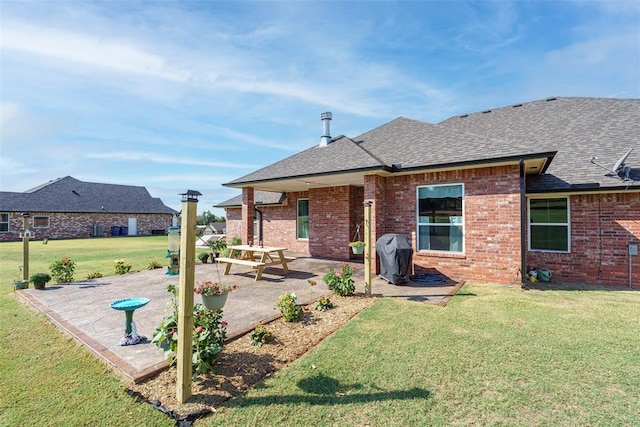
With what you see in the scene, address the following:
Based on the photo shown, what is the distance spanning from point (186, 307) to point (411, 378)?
8.77ft

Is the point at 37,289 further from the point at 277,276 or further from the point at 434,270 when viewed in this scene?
the point at 434,270

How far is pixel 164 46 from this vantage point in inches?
293

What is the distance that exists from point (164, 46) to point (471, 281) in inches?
410

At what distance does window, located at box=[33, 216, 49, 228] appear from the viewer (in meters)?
27.8

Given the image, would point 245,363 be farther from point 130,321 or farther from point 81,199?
point 81,199

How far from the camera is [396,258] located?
7621mm

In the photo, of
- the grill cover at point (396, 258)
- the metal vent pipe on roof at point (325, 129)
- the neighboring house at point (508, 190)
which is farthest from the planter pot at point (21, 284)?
the metal vent pipe on roof at point (325, 129)

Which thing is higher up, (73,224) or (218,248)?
(73,224)

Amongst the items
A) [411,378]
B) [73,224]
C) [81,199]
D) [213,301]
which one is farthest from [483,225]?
[81,199]

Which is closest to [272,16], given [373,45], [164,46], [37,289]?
[164,46]

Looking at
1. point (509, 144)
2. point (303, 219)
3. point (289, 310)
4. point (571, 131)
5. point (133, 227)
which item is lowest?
point (289, 310)

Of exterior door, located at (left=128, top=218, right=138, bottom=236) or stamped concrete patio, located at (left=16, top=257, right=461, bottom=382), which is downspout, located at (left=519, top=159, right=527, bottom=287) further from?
exterior door, located at (left=128, top=218, right=138, bottom=236)

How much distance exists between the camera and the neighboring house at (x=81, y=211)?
90.4 feet

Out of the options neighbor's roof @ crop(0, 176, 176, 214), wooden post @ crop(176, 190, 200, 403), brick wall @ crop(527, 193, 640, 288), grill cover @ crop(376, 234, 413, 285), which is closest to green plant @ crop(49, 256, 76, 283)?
wooden post @ crop(176, 190, 200, 403)
